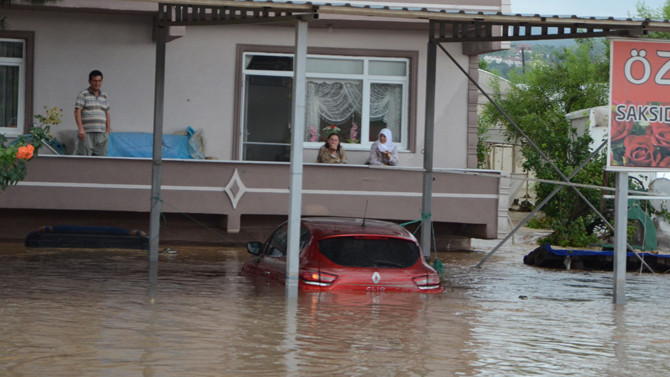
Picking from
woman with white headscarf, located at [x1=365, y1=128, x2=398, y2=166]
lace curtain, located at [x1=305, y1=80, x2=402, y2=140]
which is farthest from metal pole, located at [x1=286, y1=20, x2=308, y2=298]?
lace curtain, located at [x1=305, y1=80, x2=402, y2=140]

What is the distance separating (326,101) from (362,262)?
9.79m

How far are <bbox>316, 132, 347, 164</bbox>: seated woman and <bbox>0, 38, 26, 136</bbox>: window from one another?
18.0 ft

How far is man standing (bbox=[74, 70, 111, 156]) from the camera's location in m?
18.9

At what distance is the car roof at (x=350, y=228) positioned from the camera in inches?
472

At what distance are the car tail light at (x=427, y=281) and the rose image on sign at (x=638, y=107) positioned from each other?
8.69 ft

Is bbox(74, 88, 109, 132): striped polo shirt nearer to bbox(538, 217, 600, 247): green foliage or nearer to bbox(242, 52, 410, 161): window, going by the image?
bbox(242, 52, 410, 161): window

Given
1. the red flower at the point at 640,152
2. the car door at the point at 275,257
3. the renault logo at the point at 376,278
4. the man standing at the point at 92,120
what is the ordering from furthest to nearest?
1. the man standing at the point at 92,120
2. the red flower at the point at 640,152
3. the car door at the point at 275,257
4. the renault logo at the point at 376,278

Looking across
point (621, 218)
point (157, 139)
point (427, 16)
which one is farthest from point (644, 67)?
point (157, 139)

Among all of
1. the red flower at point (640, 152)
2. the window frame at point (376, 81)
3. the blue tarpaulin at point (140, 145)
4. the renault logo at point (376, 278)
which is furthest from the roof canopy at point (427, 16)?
the window frame at point (376, 81)

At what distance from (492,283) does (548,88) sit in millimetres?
31356

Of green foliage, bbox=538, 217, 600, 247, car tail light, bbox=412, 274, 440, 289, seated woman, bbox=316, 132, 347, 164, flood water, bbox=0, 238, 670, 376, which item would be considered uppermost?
seated woman, bbox=316, 132, 347, 164

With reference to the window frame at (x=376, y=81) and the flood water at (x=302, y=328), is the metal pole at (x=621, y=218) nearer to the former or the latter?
the flood water at (x=302, y=328)

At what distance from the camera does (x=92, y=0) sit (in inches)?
757

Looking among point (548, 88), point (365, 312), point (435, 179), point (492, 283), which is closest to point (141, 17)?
point (435, 179)
